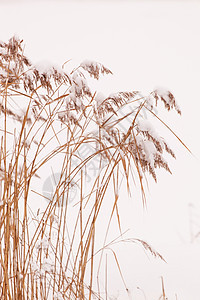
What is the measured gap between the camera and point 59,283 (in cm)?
117

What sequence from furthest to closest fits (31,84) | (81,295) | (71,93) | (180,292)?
(180,292)
(81,295)
(71,93)
(31,84)

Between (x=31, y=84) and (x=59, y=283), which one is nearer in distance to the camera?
(x=31, y=84)

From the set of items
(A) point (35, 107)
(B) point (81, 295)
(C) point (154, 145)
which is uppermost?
(A) point (35, 107)

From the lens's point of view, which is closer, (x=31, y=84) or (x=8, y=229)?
(x=31, y=84)

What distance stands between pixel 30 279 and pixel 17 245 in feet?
0.54

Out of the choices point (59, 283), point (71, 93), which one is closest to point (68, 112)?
point (71, 93)

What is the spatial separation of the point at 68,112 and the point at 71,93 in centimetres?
11

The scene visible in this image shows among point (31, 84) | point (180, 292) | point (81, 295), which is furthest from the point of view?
point (180, 292)

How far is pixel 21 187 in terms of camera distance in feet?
3.84

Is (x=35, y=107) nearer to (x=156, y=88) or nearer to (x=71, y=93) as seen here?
(x=71, y=93)

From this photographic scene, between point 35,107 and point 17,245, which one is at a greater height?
point 35,107

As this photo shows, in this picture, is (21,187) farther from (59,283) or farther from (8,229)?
(59,283)

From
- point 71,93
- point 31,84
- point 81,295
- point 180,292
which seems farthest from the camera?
point 180,292

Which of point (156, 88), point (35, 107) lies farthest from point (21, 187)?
point (156, 88)
